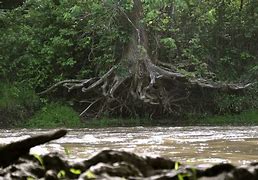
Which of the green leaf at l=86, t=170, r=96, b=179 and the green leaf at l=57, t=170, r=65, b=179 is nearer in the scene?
the green leaf at l=86, t=170, r=96, b=179

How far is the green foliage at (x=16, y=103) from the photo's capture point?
730 inches

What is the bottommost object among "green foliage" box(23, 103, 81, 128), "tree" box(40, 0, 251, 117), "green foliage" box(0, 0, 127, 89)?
"green foliage" box(23, 103, 81, 128)

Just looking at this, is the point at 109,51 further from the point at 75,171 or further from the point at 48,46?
the point at 75,171

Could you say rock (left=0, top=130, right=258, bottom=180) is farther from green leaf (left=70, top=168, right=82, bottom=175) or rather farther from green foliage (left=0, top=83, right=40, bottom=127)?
green foliage (left=0, top=83, right=40, bottom=127)

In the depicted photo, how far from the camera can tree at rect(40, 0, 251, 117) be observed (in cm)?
1780

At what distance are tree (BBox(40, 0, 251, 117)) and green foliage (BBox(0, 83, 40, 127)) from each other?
1018 mm

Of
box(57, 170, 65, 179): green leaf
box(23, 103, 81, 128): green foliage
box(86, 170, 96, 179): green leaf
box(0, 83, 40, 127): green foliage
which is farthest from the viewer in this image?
box(0, 83, 40, 127): green foliage

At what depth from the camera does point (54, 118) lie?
1888 centimetres

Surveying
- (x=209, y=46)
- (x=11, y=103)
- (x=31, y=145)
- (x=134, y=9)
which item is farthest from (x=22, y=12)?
(x=31, y=145)

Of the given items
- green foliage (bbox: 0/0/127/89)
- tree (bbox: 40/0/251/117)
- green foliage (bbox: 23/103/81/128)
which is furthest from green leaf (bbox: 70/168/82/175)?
green foliage (bbox: 0/0/127/89)

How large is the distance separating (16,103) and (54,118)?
1425 millimetres

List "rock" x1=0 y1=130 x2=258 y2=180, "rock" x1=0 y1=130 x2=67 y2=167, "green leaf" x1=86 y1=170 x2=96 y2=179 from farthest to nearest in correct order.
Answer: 1. "rock" x1=0 y1=130 x2=67 y2=167
2. "green leaf" x1=86 y1=170 x2=96 y2=179
3. "rock" x1=0 y1=130 x2=258 y2=180

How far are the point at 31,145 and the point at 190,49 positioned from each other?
50.0ft

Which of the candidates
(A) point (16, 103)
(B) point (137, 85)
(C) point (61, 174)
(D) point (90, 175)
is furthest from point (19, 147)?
(A) point (16, 103)
